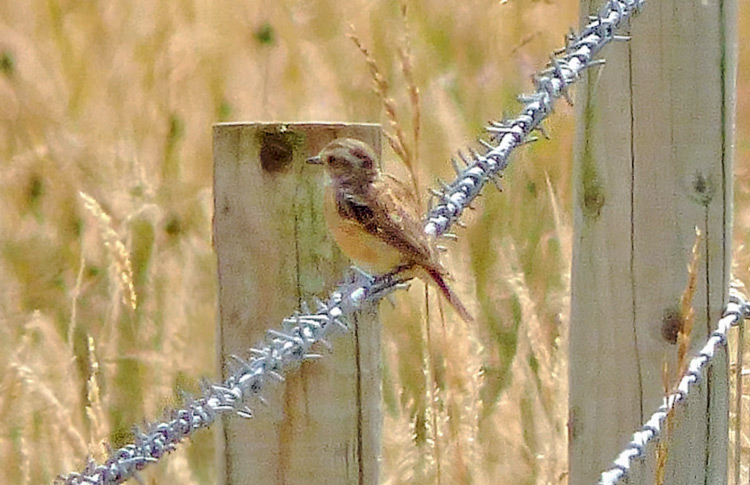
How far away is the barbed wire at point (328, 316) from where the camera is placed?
1.04 meters

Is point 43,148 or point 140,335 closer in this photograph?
point 140,335

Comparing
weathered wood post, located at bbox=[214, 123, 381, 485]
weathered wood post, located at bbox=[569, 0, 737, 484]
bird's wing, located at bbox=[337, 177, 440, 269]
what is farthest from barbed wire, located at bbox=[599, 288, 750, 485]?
bird's wing, located at bbox=[337, 177, 440, 269]

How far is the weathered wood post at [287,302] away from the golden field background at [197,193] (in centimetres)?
71

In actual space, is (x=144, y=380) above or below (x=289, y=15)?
below

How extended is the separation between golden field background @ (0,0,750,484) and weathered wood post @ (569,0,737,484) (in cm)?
41

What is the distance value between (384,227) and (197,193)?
1.53 m

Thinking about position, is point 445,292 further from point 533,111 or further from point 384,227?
point 533,111

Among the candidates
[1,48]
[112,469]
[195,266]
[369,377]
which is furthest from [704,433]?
[1,48]

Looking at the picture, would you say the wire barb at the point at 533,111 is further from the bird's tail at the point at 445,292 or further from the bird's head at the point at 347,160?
the bird's tail at the point at 445,292

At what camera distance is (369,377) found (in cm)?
131

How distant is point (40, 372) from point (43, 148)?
0.74 m

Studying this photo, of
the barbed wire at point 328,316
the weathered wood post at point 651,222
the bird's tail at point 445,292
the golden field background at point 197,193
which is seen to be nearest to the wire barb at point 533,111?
the barbed wire at point 328,316

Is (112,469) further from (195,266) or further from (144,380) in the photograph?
(195,266)

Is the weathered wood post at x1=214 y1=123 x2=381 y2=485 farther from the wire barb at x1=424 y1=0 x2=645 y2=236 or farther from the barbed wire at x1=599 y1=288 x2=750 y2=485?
the barbed wire at x1=599 y1=288 x2=750 y2=485
